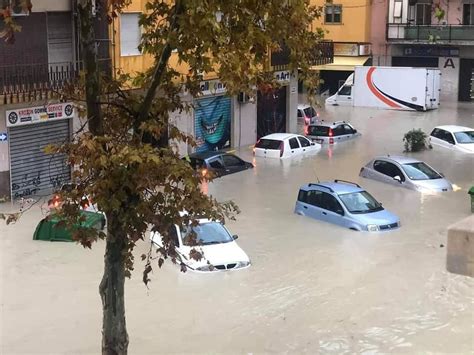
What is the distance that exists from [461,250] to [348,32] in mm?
49715

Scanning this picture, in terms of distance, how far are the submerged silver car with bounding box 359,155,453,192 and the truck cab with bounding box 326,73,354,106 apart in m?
22.2

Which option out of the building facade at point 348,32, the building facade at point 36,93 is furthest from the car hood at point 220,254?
the building facade at point 348,32

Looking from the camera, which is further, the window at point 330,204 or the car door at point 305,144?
the car door at point 305,144

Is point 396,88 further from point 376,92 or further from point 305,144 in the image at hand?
point 305,144

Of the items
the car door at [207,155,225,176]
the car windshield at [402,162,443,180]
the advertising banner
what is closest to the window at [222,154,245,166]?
the car door at [207,155,225,176]

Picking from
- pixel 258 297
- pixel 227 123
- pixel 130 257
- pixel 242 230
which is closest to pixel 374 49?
pixel 227 123

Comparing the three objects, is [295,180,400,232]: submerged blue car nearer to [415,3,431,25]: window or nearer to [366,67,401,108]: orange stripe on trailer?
[366,67,401,108]: orange stripe on trailer

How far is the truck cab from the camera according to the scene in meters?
50.9

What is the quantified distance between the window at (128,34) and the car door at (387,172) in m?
9.14

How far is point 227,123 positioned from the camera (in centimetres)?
3575

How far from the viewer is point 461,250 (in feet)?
16.7

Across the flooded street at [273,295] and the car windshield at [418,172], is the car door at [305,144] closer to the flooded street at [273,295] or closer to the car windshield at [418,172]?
the car windshield at [418,172]

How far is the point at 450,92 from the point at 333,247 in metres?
35.4

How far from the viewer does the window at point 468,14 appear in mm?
51344
